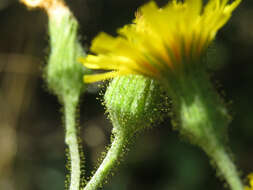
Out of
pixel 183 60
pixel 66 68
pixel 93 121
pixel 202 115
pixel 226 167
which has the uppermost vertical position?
pixel 93 121

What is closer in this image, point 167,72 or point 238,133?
point 167,72

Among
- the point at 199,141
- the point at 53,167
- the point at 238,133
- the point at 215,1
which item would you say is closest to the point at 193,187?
the point at 238,133

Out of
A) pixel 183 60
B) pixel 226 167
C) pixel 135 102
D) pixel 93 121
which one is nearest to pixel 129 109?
pixel 135 102

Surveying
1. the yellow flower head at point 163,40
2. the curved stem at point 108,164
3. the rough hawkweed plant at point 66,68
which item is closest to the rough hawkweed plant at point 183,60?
the yellow flower head at point 163,40

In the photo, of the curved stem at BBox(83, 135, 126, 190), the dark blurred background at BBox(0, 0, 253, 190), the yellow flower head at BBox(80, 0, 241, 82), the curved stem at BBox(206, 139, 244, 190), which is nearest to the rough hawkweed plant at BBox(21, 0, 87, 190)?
the curved stem at BBox(83, 135, 126, 190)

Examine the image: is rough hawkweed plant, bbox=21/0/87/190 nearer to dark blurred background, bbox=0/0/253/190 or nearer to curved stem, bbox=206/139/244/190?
curved stem, bbox=206/139/244/190

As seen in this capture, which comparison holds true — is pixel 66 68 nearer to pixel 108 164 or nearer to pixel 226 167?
pixel 108 164

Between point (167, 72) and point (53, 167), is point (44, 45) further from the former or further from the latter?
point (167, 72)
